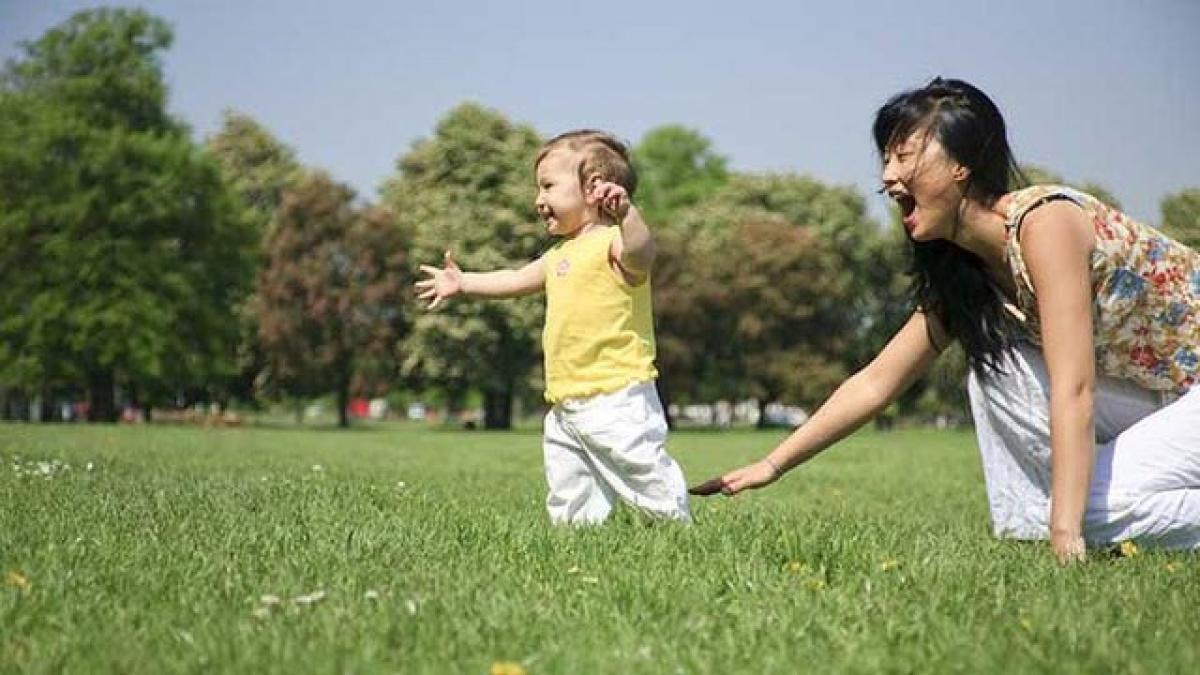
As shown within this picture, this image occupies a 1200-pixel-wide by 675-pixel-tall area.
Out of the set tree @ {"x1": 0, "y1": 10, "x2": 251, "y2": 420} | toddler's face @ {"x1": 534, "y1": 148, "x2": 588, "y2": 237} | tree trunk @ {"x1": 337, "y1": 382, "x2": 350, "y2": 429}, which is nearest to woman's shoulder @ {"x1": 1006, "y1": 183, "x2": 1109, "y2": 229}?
toddler's face @ {"x1": 534, "y1": 148, "x2": 588, "y2": 237}

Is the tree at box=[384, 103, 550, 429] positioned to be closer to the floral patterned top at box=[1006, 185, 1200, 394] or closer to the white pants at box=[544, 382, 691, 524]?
the white pants at box=[544, 382, 691, 524]

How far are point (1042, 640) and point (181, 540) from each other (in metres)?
3.22

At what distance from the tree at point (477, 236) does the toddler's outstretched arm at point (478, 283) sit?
1626 inches

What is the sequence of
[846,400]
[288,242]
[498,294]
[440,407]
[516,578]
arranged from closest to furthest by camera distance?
[516,578], [846,400], [498,294], [288,242], [440,407]

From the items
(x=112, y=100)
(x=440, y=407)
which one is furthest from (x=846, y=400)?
(x=440, y=407)

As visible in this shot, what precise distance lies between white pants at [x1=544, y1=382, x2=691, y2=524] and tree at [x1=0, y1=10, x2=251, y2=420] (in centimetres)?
4029

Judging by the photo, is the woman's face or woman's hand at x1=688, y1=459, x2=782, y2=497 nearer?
the woman's face

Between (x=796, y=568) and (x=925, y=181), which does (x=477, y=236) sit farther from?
(x=796, y=568)

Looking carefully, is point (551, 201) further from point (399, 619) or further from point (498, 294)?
point (399, 619)

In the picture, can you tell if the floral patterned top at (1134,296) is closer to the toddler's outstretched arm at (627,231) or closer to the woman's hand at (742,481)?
the woman's hand at (742,481)

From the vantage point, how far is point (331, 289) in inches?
2103

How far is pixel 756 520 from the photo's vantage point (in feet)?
19.9

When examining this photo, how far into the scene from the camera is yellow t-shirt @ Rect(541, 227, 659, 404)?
5.84 m

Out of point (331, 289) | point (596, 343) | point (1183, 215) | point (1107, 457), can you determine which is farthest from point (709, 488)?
point (331, 289)
